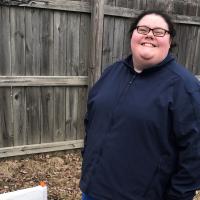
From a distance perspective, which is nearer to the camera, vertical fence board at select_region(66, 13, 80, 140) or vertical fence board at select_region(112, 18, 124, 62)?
vertical fence board at select_region(66, 13, 80, 140)

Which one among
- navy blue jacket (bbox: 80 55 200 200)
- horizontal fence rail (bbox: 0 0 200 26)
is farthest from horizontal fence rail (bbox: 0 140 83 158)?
navy blue jacket (bbox: 80 55 200 200)

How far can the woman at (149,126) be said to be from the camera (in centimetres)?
137

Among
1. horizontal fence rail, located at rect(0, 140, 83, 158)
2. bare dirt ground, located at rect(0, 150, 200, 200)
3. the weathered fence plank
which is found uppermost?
the weathered fence plank

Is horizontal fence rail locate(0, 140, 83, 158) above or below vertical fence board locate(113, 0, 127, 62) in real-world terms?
below

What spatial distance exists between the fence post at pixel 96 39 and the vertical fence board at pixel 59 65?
333 millimetres

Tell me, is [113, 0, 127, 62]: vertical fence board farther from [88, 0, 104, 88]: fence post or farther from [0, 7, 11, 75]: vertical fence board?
[0, 7, 11, 75]: vertical fence board

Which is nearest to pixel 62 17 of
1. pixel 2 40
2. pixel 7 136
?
pixel 2 40

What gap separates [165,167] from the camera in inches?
57.3

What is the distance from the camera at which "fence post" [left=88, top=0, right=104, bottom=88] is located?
329 cm

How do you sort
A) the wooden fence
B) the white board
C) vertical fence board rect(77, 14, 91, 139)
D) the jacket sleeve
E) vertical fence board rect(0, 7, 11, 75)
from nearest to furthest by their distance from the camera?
the jacket sleeve
the white board
vertical fence board rect(0, 7, 11, 75)
the wooden fence
vertical fence board rect(77, 14, 91, 139)

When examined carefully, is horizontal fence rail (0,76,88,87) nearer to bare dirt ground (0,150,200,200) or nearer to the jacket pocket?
bare dirt ground (0,150,200,200)

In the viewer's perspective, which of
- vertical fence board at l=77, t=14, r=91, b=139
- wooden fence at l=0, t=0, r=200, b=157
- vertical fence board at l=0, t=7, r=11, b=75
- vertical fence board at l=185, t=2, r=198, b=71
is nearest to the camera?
vertical fence board at l=0, t=7, r=11, b=75

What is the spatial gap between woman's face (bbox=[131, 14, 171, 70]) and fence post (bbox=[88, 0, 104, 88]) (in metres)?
1.93

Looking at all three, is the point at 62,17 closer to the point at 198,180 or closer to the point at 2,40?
the point at 2,40
